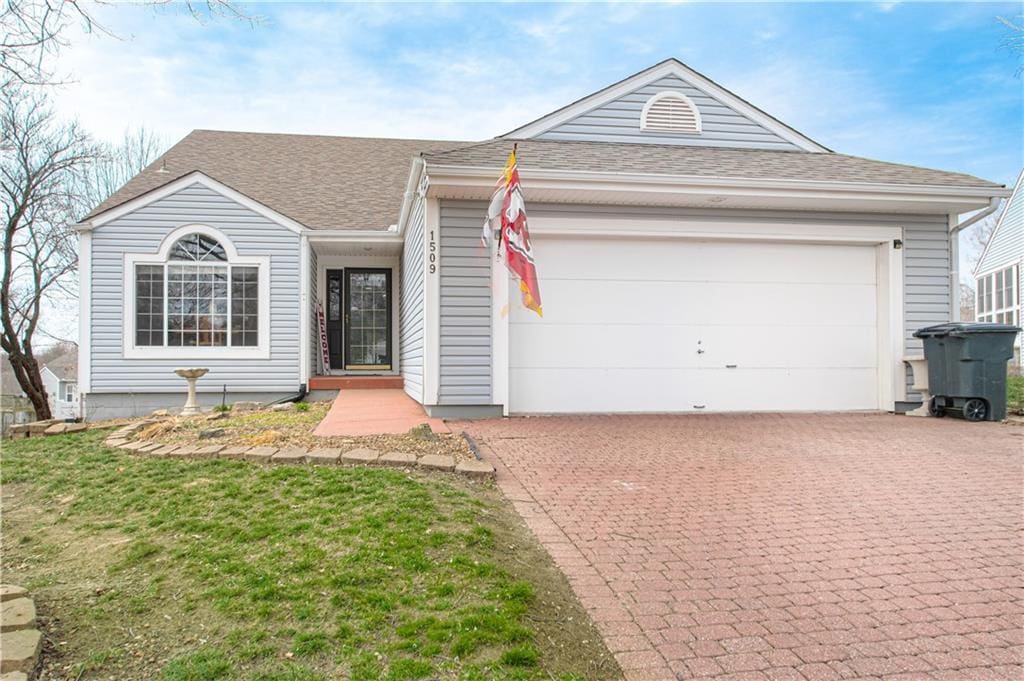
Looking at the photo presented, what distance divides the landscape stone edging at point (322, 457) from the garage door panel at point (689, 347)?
323 cm

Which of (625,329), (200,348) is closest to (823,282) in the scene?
(625,329)

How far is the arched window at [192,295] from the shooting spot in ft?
35.5

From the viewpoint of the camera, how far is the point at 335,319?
519 inches

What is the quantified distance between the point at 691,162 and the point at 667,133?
1123 millimetres

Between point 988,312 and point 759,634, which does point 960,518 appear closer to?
point 759,634

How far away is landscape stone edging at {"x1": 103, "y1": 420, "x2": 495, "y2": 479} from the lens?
4711 millimetres

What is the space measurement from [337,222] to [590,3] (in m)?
6.05

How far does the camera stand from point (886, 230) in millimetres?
8539

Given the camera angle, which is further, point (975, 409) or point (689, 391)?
point (689, 391)

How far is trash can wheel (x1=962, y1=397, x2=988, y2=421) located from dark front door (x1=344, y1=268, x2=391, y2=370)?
10007 millimetres

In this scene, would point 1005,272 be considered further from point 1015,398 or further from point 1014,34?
point 1014,34

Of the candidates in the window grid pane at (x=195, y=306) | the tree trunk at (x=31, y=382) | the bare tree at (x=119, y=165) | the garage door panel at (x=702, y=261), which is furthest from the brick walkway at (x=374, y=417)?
the bare tree at (x=119, y=165)

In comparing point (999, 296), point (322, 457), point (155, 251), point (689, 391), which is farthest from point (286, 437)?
point (999, 296)

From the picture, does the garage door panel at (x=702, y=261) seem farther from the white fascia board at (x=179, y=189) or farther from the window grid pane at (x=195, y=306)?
the window grid pane at (x=195, y=306)
